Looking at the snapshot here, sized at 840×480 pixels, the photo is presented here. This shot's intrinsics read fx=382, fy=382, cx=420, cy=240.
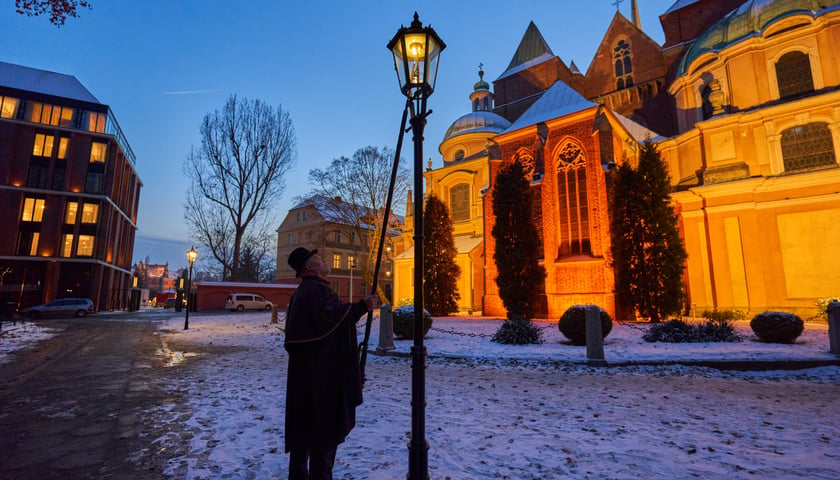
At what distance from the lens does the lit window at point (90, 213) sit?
3366cm

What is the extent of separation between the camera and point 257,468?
3.25 metres

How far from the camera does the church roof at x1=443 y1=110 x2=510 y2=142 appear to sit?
3147 cm

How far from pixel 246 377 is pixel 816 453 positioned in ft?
25.5

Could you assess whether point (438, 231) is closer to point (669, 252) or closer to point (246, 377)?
point (669, 252)

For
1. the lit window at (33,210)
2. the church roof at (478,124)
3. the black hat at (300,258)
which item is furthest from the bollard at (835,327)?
the lit window at (33,210)

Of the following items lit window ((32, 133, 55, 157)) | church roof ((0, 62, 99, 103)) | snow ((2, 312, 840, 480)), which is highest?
church roof ((0, 62, 99, 103))

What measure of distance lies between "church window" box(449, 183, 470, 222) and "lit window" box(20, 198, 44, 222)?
34399mm

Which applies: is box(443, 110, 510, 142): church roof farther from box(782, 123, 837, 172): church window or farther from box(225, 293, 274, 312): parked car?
box(225, 293, 274, 312): parked car

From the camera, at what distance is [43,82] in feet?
119

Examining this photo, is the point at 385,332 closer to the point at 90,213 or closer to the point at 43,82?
the point at 90,213

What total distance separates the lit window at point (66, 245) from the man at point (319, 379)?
41447 millimetres

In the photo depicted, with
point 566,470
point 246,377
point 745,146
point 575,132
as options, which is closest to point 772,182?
point 745,146

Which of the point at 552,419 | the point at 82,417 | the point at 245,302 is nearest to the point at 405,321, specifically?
the point at 552,419

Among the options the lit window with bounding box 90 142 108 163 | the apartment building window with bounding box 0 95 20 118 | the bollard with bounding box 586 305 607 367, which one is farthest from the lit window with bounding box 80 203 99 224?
the bollard with bounding box 586 305 607 367
